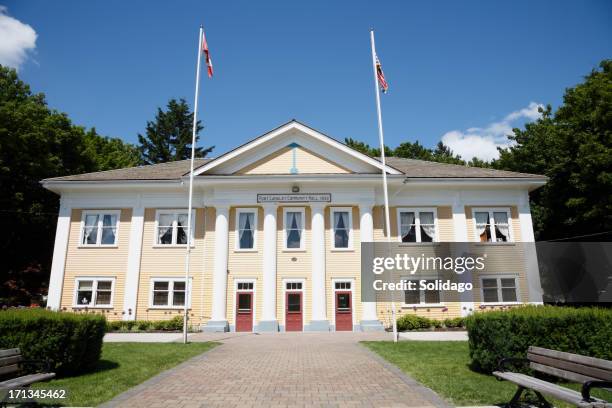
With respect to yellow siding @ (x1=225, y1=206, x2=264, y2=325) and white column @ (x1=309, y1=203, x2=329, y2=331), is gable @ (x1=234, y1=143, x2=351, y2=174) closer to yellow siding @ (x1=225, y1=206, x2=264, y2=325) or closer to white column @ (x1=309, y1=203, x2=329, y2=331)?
white column @ (x1=309, y1=203, x2=329, y2=331)

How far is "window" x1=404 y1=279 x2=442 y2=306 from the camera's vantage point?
23.6 m

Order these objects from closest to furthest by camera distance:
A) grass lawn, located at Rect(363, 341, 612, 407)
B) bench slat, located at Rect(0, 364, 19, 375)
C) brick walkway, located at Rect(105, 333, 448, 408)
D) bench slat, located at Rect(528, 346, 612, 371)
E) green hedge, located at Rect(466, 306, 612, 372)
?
bench slat, located at Rect(528, 346, 612, 371)
bench slat, located at Rect(0, 364, 19, 375)
brick walkway, located at Rect(105, 333, 448, 408)
grass lawn, located at Rect(363, 341, 612, 407)
green hedge, located at Rect(466, 306, 612, 372)

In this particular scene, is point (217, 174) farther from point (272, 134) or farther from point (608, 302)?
point (608, 302)

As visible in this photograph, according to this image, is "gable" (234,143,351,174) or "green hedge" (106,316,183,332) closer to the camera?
"green hedge" (106,316,183,332)

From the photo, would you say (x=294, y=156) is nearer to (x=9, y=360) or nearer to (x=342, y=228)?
(x=342, y=228)

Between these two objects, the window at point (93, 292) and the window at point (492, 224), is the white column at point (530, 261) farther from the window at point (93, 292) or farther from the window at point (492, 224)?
the window at point (93, 292)

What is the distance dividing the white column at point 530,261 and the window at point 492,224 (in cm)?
84

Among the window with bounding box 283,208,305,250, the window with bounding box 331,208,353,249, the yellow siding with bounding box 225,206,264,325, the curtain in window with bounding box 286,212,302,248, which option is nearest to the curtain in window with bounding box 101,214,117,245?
the yellow siding with bounding box 225,206,264,325

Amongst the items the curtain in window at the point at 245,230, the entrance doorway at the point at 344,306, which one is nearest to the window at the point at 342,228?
the entrance doorway at the point at 344,306

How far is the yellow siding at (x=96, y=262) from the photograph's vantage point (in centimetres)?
2383

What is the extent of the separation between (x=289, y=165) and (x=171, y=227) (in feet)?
25.9

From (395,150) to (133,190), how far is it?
37563mm

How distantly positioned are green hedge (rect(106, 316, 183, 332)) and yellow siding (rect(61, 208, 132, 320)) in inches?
49.1

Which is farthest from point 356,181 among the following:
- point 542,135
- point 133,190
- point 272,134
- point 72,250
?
point 542,135
